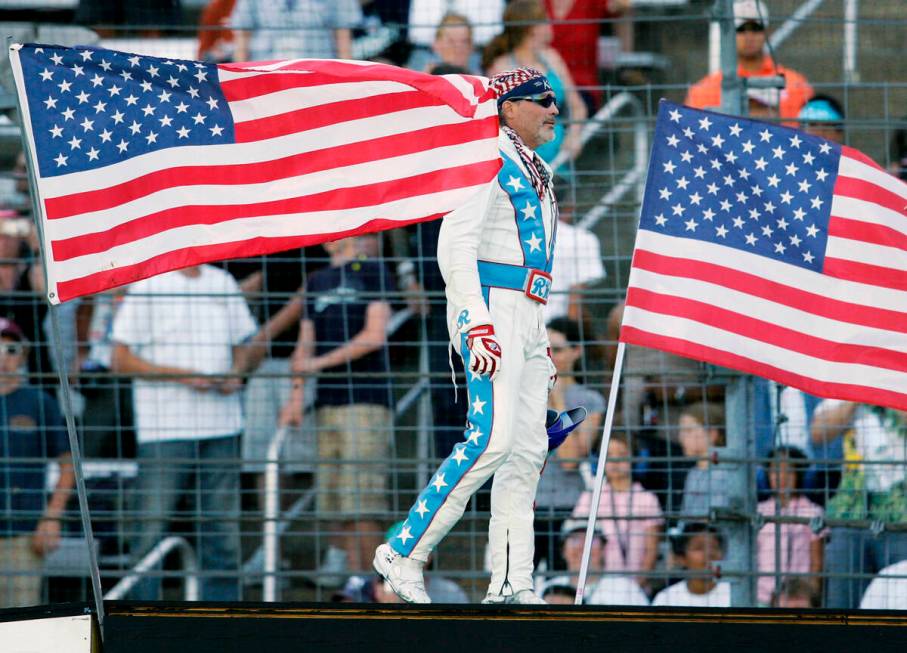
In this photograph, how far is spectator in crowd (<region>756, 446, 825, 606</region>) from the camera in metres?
7.62

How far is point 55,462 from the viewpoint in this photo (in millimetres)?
7551

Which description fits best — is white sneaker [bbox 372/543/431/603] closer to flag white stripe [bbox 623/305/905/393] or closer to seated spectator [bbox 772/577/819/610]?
flag white stripe [bbox 623/305/905/393]

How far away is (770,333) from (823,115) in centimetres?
169

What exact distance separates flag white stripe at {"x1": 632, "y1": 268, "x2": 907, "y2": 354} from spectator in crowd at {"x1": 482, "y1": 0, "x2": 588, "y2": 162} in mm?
1764

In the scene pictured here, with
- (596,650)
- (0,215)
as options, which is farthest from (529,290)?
(0,215)

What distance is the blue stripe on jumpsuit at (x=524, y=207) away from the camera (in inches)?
235

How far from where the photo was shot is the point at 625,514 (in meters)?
7.61

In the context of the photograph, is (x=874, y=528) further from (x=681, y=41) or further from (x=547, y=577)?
(x=681, y=41)

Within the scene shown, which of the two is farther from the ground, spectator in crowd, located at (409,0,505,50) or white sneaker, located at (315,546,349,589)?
spectator in crowd, located at (409,0,505,50)

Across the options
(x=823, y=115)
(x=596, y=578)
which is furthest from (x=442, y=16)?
(x=596, y=578)

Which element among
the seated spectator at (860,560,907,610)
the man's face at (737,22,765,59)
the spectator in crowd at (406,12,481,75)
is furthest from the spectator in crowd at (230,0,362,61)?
the seated spectator at (860,560,907,610)

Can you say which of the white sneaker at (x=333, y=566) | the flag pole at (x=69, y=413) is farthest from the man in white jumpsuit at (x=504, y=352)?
the white sneaker at (x=333, y=566)

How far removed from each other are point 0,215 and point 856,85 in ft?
13.5

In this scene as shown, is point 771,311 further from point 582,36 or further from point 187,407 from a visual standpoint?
point 187,407
